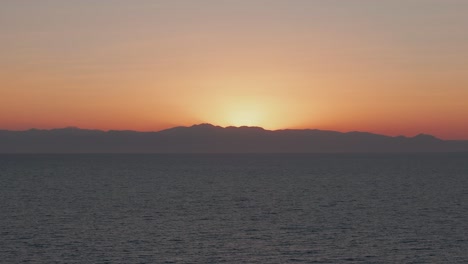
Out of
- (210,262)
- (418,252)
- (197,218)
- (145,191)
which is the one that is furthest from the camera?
(145,191)

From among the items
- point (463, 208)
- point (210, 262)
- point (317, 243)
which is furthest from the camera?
point (463, 208)

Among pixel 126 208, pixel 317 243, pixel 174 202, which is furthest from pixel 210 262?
pixel 174 202

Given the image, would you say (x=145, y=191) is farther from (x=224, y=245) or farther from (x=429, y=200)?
(x=224, y=245)

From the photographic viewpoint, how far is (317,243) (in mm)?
74812

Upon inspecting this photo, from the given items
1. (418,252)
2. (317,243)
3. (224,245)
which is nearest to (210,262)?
(224,245)

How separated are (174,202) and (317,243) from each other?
54.1m

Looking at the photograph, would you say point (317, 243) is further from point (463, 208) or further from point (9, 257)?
point (463, 208)

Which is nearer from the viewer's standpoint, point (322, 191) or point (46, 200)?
point (46, 200)

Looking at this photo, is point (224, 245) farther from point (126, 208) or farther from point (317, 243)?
point (126, 208)

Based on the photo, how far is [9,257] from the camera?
65562mm

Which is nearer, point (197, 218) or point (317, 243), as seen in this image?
point (317, 243)

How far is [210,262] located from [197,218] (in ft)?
110

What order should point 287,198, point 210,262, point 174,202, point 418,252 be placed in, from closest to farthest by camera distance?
point 210,262
point 418,252
point 174,202
point 287,198

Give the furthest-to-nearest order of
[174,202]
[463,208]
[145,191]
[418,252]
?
1. [145,191]
2. [174,202]
3. [463,208]
4. [418,252]
